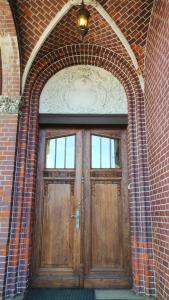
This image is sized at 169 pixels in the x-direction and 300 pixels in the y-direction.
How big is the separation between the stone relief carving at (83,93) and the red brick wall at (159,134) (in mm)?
817

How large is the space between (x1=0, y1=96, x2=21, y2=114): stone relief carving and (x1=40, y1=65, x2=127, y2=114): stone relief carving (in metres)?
0.58

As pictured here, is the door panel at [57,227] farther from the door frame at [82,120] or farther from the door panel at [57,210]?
the door frame at [82,120]

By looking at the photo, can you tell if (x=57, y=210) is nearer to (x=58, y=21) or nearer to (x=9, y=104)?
(x=9, y=104)

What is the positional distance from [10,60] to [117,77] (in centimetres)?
201

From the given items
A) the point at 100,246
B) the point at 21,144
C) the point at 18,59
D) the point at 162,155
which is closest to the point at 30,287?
the point at 100,246

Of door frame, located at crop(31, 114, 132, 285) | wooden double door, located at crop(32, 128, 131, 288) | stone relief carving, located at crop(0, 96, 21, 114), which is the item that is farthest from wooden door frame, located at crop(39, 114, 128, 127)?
stone relief carving, located at crop(0, 96, 21, 114)

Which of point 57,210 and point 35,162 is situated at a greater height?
point 35,162

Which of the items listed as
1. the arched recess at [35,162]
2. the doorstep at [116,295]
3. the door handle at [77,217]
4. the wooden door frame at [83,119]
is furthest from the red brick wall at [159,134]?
the door handle at [77,217]

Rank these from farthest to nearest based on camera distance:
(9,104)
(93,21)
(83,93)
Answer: (83,93)
(93,21)
(9,104)

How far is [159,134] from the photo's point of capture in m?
3.65

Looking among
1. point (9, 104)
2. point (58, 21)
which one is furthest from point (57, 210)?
point (58, 21)

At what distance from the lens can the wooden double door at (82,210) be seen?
422 centimetres

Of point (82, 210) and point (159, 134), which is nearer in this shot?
point (159, 134)

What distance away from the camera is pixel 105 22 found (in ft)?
14.5
